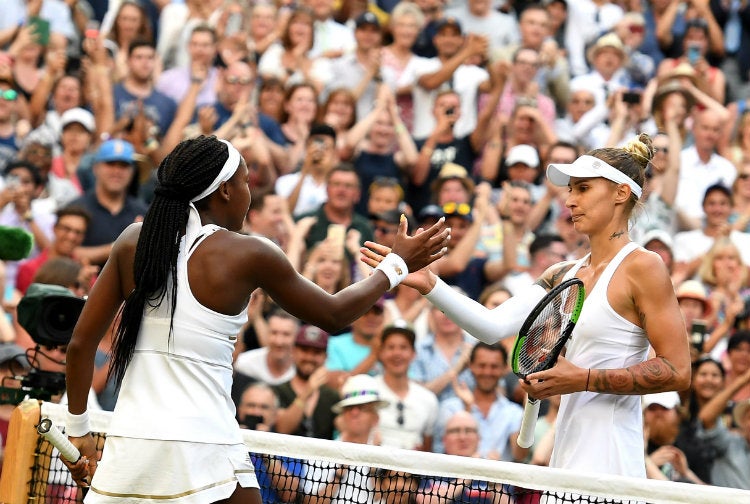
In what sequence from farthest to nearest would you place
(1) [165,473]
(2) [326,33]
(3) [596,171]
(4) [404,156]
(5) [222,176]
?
(2) [326,33] → (4) [404,156] → (3) [596,171] → (5) [222,176] → (1) [165,473]

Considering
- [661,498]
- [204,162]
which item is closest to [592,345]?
[661,498]

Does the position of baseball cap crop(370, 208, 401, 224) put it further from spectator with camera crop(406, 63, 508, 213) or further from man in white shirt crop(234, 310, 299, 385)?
man in white shirt crop(234, 310, 299, 385)

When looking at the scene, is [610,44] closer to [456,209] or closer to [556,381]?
[456,209]

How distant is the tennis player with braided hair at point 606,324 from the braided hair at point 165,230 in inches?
31.4

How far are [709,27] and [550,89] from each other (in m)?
2.25

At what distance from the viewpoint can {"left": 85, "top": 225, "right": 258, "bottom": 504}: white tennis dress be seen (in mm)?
4602

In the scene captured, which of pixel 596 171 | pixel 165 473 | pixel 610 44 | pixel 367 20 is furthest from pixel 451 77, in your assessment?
pixel 165 473

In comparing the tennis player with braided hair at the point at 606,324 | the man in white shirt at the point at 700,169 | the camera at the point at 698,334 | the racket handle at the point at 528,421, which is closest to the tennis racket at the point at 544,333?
the racket handle at the point at 528,421

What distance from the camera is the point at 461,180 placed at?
11.3m

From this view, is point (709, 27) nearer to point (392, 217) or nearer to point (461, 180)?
point (461, 180)

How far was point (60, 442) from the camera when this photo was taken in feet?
16.6

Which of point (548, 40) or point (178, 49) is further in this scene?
point (548, 40)

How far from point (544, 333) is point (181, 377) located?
1.44 metres

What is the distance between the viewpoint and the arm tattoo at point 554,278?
5625 mm
